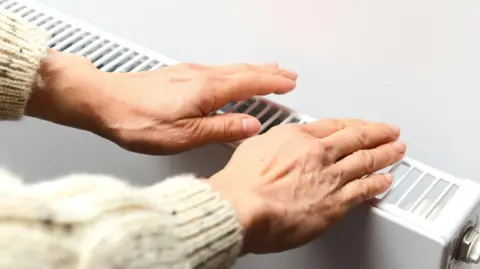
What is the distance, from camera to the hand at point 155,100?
544mm

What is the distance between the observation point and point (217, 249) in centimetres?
43

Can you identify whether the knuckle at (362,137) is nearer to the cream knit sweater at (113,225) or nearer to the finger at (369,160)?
the finger at (369,160)

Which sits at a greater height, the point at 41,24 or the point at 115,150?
the point at 41,24

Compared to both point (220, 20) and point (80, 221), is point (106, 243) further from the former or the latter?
point (220, 20)

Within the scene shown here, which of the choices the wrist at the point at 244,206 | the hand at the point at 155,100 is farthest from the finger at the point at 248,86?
the wrist at the point at 244,206

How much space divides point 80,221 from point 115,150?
10.8 inches

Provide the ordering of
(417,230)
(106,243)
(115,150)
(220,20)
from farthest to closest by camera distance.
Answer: (220,20) → (115,150) → (417,230) → (106,243)

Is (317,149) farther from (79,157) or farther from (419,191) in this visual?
(79,157)

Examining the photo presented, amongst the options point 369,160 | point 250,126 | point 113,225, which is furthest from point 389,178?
point 113,225

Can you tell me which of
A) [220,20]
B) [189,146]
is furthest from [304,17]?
[189,146]

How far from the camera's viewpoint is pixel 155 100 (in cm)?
55

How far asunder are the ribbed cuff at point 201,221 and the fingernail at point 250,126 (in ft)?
0.33

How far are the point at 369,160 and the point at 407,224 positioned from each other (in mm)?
59

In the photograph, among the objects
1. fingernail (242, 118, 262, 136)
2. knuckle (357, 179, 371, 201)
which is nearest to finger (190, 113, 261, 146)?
fingernail (242, 118, 262, 136)
